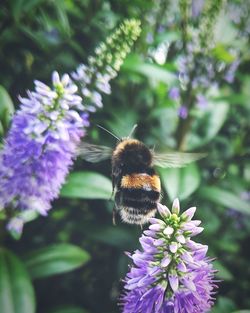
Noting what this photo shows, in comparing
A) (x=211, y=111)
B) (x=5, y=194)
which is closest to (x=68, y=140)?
(x=5, y=194)

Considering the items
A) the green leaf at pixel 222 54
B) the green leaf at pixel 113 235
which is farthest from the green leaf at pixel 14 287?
the green leaf at pixel 222 54

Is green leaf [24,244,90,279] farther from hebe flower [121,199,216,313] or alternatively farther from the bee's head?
hebe flower [121,199,216,313]

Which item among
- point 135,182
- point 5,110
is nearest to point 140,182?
point 135,182

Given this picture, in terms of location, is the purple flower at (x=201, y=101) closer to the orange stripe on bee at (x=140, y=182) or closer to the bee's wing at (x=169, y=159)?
the bee's wing at (x=169, y=159)

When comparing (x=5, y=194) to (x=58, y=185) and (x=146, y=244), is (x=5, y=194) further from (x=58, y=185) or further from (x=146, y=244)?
(x=146, y=244)

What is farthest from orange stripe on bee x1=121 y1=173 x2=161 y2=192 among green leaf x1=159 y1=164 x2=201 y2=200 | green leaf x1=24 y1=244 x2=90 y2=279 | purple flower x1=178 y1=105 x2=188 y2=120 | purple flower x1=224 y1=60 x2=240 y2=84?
purple flower x1=224 y1=60 x2=240 y2=84
